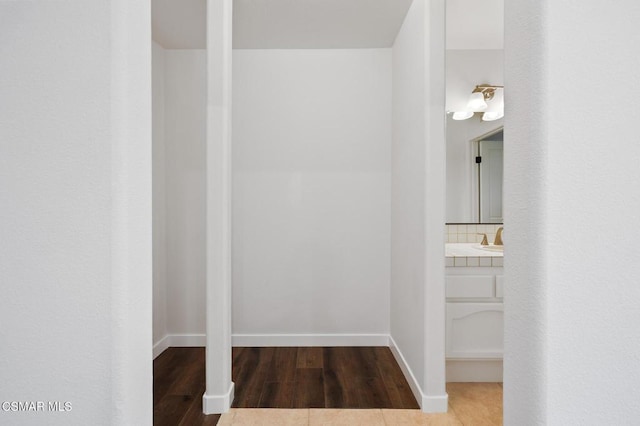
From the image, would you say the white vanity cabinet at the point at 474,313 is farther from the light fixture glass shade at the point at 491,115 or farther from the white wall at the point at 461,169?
the light fixture glass shade at the point at 491,115

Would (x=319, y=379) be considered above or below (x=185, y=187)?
below

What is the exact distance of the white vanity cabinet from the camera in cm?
252

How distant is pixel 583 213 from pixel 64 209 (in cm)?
111

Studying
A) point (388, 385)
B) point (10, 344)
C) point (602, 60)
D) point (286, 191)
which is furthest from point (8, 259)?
point (286, 191)

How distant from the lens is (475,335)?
2.54 meters

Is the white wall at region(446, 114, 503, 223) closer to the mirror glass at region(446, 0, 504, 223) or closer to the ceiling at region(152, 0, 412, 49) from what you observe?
the mirror glass at region(446, 0, 504, 223)

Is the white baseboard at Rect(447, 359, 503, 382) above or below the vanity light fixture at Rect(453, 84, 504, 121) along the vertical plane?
below

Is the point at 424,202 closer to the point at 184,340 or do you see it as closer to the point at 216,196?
the point at 216,196

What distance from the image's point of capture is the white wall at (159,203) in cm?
321

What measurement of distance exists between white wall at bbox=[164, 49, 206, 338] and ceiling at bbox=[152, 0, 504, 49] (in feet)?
0.82

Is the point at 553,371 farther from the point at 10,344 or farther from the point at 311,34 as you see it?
the point at 311,34

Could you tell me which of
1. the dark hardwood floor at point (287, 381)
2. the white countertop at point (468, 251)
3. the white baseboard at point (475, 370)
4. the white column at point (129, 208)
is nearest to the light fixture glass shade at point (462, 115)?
the white countertop at point (468, 251)

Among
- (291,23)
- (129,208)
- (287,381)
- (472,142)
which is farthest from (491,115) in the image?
(129,208)

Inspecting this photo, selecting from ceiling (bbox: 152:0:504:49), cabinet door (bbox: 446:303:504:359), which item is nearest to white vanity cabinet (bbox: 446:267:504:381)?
cabinet door (bbox: 446:303:504:359)
